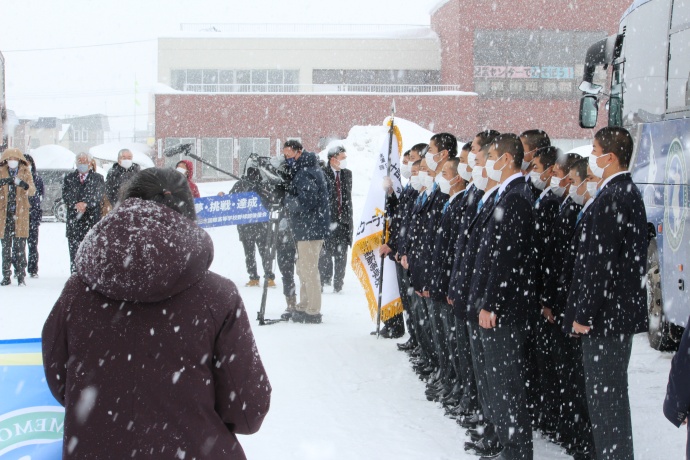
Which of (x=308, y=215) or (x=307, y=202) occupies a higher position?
(x=307, y=202)

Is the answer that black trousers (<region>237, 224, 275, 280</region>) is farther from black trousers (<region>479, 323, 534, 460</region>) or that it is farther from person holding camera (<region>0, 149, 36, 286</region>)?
black trousers (<region>479, 323, 534, 460</region>)

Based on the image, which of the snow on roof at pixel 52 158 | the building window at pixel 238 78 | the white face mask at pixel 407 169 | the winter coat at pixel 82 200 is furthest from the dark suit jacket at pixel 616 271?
the snow on roof at pixel 52 158

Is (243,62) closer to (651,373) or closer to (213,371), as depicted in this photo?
(651,373)

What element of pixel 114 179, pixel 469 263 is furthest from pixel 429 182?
pixel 114 179

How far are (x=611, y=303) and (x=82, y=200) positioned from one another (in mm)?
9899

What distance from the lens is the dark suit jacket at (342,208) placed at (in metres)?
11.7

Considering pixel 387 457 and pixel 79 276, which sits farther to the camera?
pixel 387 457

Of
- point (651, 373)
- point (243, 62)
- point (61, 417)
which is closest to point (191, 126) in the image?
point (243, 62)

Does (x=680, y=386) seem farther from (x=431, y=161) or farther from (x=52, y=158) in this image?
(x=52, y=158)

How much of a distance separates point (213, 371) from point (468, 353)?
3.64 m

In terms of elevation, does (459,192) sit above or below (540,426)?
above

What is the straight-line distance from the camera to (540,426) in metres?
5.63

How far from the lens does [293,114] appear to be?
117 feet

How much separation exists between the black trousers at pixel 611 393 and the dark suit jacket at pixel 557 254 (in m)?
0.65
